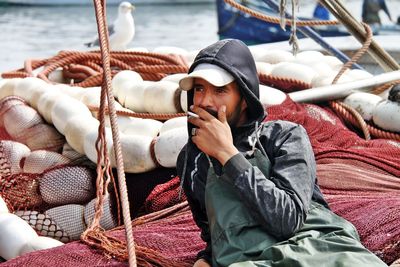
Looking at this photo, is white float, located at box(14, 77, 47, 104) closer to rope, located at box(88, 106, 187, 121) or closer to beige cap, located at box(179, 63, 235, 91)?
rope, located at box(88, 106, 187, 121)

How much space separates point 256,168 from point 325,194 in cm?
119

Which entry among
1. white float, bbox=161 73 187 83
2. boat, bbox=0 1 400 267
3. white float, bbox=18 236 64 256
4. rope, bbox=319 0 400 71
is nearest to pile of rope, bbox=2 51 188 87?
boat, bbox=0 1 400 267

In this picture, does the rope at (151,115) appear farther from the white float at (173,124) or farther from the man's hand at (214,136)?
the man's hand at (214,136)

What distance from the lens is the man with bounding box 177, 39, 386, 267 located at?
2117mm

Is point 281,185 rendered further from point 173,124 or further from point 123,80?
point 123,80

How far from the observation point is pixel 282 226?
213 cm

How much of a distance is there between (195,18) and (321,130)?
26103 millimetres

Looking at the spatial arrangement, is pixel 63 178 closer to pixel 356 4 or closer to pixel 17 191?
pixel 17 191

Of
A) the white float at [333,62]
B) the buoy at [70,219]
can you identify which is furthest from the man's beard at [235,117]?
the white float at [333,62]

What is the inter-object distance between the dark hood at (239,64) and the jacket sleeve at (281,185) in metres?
0.15

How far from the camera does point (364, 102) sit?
15.3 ft

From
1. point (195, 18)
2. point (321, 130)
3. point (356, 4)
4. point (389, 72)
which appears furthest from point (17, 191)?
point (356, 4)

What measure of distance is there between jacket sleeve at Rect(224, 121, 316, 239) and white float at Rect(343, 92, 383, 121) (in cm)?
244

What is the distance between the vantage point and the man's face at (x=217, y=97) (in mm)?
2264
